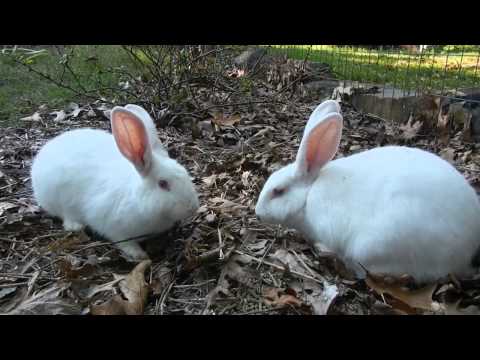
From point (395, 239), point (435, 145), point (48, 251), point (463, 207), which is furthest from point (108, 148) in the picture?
point (435, 145)

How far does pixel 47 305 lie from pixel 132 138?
118 cm

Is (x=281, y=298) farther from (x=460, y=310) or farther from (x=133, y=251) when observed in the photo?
(x=133, y=251)

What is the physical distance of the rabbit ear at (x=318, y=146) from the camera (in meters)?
3.35

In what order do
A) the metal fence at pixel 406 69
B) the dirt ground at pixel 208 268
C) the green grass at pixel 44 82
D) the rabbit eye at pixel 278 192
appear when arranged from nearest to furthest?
the dirt ground at pixel 208 268 → the rabbit eye at pixel 278 192 → the metal fence at pixel 406 69 → the green grass at pixel 44 82

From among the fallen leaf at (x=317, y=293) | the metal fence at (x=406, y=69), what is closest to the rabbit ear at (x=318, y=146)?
the fallen leaf at (x=317, y=293)

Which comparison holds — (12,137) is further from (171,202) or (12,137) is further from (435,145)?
(435,145)

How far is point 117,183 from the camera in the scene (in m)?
3.54

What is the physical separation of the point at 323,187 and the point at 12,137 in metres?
3.67

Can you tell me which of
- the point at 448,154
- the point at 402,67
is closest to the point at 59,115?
the point at 448,154

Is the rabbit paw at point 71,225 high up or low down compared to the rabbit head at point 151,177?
down

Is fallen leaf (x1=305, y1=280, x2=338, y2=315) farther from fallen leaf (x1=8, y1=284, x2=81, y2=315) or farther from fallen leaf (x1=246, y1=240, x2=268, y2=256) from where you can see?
fallen leaf (x1=8, y1=284, x2=81, y2=315)

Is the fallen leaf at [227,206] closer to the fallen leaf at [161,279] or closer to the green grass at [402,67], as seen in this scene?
the fallen leaf at [161,279]

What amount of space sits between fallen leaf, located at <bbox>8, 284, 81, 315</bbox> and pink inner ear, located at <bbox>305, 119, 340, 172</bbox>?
5.75 feet

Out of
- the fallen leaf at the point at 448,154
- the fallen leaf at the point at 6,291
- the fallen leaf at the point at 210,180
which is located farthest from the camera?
the fallen leaf at the point at 448,154
